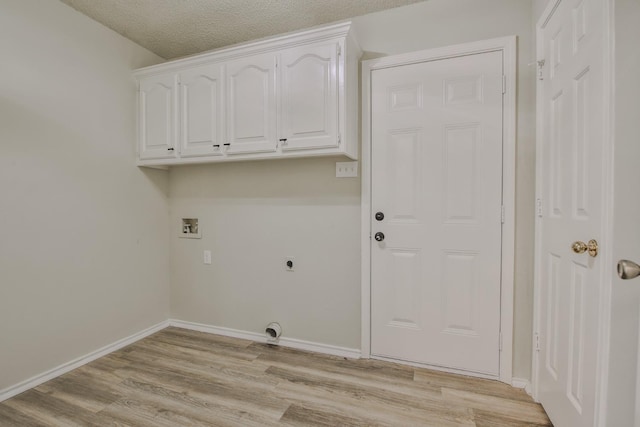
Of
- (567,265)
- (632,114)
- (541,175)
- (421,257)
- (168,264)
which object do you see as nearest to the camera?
(632,114)

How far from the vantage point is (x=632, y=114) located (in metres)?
0.96

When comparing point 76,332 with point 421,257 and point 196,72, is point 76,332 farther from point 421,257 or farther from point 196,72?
point 421,257

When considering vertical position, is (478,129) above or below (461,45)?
below

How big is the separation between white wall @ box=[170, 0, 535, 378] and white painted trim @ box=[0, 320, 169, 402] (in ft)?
1.17

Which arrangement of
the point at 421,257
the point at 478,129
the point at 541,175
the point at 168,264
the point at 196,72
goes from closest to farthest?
1. the point at 541,175
2. the point at 478,129
3. the point at 421,257
4. the point at 196,72
5. the point at 168,264

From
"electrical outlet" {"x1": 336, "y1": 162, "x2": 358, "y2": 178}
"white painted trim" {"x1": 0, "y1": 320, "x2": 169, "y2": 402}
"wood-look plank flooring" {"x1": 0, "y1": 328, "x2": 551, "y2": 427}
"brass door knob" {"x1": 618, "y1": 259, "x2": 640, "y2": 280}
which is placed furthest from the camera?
"electrical outlet" {"x1": 336, "y1": 162, "x2": 358, "y2": 178}

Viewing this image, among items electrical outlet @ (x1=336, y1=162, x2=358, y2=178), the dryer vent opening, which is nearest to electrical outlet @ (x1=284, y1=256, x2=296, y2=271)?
the dryer vent opening

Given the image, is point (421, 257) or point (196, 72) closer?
point (421, 257)

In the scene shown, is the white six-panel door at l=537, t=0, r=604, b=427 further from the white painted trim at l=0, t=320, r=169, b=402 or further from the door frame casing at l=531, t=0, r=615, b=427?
the white painted trim at l=0, t=320, r=169, b=402

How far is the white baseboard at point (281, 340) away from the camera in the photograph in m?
2.24

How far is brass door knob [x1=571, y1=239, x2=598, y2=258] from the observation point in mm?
1078

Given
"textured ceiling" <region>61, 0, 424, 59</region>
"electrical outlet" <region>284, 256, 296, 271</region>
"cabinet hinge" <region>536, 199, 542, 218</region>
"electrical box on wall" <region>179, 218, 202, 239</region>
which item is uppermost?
"textured ceiling" <region>61, 0, 424, 59</region>

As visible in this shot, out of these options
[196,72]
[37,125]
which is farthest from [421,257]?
[37,125]

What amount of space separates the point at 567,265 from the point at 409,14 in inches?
71.4
